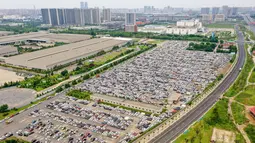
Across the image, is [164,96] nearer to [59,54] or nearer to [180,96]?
[180,96]

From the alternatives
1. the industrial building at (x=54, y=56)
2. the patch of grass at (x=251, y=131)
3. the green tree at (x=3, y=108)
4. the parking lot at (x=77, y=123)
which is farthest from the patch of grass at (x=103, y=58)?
the patch of grass at (x=251, y=131)

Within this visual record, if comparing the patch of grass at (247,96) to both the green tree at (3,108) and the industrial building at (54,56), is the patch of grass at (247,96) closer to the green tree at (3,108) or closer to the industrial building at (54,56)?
the green tree at (3,108)

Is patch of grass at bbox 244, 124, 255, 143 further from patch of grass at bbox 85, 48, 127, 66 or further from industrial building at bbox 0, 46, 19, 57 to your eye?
industrial building at bbox 0, 46, 19, 57

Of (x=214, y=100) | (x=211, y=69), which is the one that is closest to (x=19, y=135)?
(x=214, y=100)

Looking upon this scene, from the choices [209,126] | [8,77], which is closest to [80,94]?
[8,77]

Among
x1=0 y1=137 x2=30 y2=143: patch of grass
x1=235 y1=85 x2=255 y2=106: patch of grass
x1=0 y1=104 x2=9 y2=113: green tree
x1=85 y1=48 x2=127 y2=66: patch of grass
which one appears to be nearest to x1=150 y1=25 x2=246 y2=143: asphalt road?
x1=235 y1=85 x2=255 y2=106: patch of grass
